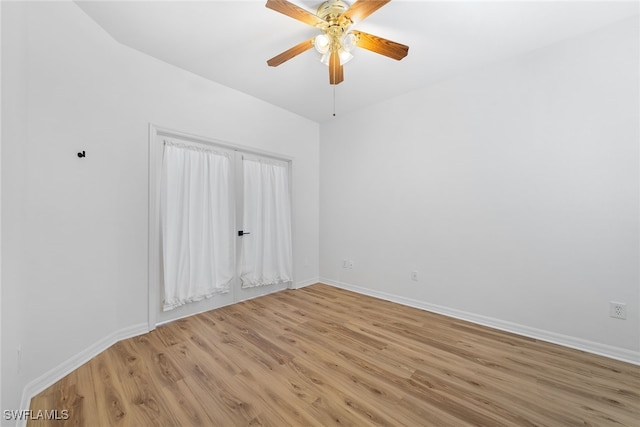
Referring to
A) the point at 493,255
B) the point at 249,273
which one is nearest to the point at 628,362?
the point at 493,255

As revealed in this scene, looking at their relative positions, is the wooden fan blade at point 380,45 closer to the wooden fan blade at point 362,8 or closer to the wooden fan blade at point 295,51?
the wooden fan blade at point 362,8

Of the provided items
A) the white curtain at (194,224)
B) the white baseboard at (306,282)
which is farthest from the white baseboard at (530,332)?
the white curtain at (194,224)

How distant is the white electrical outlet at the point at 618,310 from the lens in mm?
2041

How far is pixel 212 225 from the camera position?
307 centimetres

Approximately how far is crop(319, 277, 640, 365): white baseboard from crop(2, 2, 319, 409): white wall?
316cm

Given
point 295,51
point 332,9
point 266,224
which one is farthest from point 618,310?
point 266,224

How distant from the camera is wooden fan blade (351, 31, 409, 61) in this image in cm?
189

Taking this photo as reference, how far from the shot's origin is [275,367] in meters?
1.93

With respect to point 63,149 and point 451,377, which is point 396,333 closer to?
point 451,377

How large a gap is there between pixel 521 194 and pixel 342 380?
2.50 metres

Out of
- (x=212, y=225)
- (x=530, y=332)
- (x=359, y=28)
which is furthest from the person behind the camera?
(x=212, y=225)

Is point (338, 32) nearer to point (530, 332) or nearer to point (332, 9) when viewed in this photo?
point (332, 9)

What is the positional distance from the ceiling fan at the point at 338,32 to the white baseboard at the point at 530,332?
2.82 metres

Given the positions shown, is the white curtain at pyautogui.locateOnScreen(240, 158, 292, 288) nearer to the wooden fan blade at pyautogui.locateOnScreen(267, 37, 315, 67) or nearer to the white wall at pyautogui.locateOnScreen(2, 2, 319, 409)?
the white wall at pyautogui.locateOnScreen(2, 2, 319, 409)
